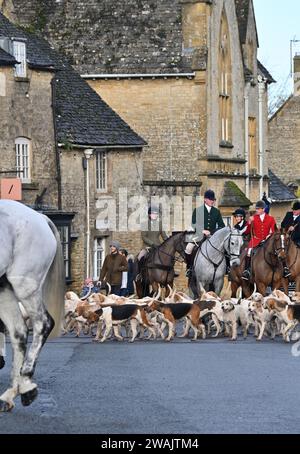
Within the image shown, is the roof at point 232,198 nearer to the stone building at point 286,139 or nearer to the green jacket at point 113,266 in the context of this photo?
the green jacket at point 113,266

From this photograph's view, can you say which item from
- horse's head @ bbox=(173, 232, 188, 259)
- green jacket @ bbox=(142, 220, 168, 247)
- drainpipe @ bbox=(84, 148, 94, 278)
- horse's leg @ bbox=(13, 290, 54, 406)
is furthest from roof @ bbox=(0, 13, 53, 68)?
horse's leg @ bbox=(13, 290, 54, 406)

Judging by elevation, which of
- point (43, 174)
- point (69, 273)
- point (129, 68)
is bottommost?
point (69, 273)

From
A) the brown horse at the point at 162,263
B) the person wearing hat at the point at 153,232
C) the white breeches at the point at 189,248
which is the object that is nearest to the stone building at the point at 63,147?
the person wearing hat at the point at 153,232

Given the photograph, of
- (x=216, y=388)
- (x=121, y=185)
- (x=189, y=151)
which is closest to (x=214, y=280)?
(x=216, y=388)

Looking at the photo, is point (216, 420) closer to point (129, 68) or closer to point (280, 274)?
point (280, 274)

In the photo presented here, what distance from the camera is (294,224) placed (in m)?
29.8

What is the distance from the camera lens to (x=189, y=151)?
51.9m

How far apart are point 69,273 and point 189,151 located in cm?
1038

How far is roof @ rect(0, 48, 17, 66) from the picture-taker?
40.6 meters

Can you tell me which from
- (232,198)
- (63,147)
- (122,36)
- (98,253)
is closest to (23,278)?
(63,147)

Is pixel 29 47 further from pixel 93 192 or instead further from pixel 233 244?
pixel 233 244

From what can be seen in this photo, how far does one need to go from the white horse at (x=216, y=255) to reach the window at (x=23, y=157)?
1458 centimetres

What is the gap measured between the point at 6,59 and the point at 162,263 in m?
11.5

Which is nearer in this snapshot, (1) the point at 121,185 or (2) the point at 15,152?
(2) the point at 15,152
